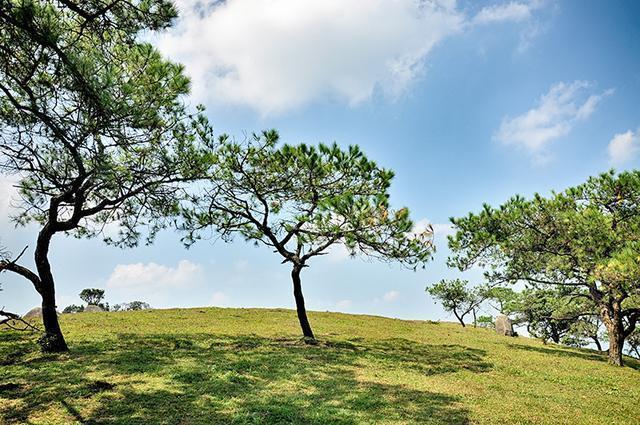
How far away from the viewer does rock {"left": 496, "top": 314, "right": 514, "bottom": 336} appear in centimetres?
3297

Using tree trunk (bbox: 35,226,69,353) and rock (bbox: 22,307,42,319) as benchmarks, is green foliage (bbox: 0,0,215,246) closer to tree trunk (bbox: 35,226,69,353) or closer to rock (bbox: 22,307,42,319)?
tree trunk (bbox: 35,226,69,353)

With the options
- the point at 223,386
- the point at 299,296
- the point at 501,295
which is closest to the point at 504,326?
the point at 501,295

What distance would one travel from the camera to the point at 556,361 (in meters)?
20.1

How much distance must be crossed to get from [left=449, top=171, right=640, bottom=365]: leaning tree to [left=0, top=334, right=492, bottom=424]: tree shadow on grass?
22.9 ft

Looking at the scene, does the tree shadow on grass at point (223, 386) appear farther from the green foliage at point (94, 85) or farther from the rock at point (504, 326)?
the rock at point (504, 326)

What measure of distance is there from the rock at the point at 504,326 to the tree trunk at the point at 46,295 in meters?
30.4

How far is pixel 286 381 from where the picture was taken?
1251cm

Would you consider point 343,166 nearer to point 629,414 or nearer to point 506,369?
point 506,369

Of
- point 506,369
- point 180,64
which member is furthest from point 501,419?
point 180,64

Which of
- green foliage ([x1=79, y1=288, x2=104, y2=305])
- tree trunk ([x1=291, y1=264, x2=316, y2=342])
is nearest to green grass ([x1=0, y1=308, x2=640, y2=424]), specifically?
tree trunk ([x1=291, y1=264, x2=316, y2=342])

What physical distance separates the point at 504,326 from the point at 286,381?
2667 centimetres

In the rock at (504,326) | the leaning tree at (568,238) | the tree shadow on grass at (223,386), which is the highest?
the leaning tree at (568,238)

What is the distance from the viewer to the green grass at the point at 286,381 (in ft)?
31.6

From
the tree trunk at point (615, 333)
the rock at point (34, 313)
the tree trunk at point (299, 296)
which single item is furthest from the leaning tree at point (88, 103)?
the tree trunk at point (615, 333)
